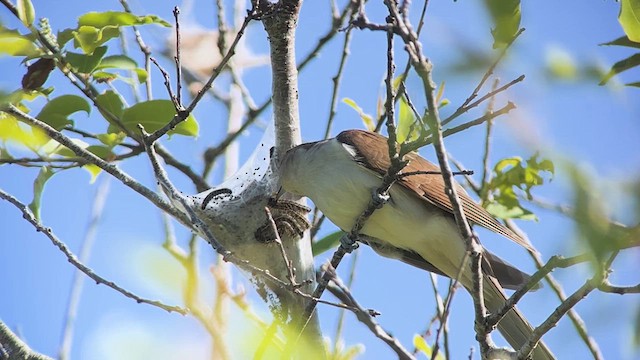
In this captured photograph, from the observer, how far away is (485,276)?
11.3 feet

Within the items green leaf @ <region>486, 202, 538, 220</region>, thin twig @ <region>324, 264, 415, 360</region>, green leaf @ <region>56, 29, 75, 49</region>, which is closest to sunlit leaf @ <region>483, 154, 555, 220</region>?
green leaf @ <region>486, 202, 538, 220</region>

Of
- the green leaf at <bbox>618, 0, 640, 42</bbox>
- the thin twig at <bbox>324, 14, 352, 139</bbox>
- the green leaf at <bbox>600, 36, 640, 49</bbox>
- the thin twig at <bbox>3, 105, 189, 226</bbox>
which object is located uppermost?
the thin twig at <bbox>324, 14, 352, 139</bbox>

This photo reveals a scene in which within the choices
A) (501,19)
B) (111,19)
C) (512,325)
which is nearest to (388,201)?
(512,325)

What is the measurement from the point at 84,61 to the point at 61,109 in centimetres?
30

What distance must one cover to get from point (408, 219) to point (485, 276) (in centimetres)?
53

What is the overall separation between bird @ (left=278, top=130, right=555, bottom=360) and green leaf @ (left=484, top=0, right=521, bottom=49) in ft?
8.52

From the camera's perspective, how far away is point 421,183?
378 cm

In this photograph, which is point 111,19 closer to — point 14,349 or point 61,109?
point 61,109

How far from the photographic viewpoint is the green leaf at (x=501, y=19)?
0.75m

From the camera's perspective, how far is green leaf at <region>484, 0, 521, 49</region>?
753mm

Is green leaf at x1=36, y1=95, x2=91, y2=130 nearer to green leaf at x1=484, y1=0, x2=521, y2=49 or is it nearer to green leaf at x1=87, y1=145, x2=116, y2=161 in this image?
green leaf at x1=87, y1=145, x2=116, y2=161

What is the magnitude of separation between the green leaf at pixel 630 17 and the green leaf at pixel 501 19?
111 centimetres

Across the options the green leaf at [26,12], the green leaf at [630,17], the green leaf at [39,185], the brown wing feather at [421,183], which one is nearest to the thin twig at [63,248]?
the green leaf at [39,185]

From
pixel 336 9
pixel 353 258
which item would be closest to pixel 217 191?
pixel 353 258
